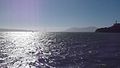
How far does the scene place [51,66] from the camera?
90.3ft

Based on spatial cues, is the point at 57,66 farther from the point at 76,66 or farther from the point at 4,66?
the point at 4,66

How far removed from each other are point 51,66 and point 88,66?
5953mm

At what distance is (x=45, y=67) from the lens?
26828 mm

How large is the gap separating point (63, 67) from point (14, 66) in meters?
7.70

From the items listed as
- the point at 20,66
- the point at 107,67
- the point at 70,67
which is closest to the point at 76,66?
the point at 70,67

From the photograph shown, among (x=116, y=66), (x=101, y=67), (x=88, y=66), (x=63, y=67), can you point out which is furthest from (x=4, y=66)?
(x=116, y=66)

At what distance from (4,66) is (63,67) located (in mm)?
9259

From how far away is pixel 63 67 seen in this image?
88.6 ft

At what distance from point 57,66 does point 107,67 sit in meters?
7.87

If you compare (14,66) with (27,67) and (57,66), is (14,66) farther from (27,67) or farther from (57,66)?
(57,66)

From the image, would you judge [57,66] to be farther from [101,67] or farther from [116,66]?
[116,66]

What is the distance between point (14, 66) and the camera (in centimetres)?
2680

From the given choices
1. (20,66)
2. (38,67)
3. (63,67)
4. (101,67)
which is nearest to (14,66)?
(20,66)

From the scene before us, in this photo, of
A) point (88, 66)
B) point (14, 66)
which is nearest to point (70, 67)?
point (88, 66)
